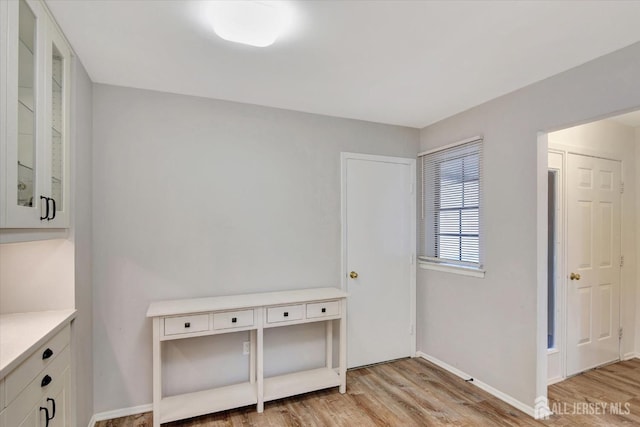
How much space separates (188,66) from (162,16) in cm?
53

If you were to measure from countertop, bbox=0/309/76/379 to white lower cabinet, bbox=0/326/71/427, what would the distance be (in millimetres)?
45

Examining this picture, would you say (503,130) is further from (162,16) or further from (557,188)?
(162,16)

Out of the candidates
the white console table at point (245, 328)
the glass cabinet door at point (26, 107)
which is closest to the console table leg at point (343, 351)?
the white console table at point (245, 328)

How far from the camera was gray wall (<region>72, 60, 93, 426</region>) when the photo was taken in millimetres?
2033

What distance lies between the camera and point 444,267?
10.7 ft

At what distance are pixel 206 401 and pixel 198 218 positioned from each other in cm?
136

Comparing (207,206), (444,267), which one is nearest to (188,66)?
(207,206)

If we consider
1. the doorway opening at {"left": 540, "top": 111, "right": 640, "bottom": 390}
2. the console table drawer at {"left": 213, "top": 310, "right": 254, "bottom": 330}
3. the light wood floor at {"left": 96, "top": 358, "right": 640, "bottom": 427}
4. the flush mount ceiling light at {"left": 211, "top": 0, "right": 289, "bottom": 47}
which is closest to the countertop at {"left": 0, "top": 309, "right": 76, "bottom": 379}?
the console table drawer at {"left": 213, "top": 310, "right": 254, "bottom": 330}


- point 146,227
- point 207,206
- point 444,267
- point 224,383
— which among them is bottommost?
point 224,383

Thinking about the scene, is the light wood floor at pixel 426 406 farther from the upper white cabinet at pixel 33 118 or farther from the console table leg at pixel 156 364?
the upper white cabinet at pixel 33 118

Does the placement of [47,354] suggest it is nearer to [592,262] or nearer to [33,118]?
[33,118]

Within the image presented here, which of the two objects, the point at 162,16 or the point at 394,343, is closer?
the point at 162,16
